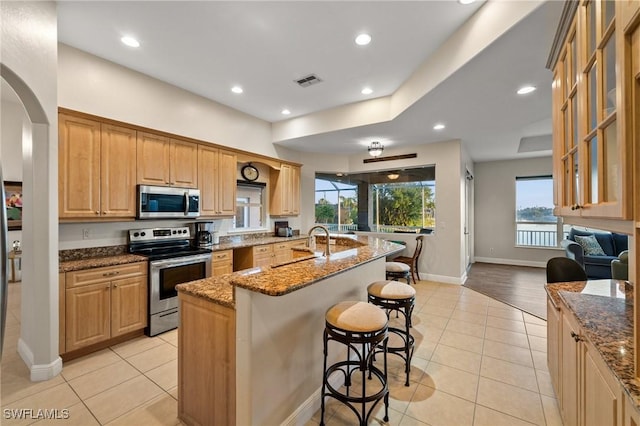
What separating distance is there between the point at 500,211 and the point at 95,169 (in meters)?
8.61

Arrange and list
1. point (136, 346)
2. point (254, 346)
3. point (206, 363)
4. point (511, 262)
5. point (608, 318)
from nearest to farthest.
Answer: point (608, 318), point (254, 346), point (206, 363), point (136, 346), point (511, 262)

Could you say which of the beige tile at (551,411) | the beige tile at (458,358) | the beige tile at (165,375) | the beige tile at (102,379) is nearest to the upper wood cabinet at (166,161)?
the beige tile at (102,379)

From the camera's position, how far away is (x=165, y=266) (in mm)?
3221

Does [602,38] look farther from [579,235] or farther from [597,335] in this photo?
[579,235]

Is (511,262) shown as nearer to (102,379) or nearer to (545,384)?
(545,384)

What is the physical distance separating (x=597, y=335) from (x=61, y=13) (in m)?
4.56

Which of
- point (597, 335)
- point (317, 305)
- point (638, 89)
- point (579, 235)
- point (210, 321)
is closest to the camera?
point (638, 89)

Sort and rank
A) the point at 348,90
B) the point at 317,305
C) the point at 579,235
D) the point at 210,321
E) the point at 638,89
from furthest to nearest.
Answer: the point at 579,235 < the point at 348,90 < the point at 317,305 < the point at 210,321 < the point at 638,89

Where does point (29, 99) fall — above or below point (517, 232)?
above

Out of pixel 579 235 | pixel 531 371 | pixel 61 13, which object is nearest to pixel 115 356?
pixel 61 13

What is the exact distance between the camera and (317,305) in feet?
6.53

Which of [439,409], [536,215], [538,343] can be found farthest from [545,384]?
[536,215]

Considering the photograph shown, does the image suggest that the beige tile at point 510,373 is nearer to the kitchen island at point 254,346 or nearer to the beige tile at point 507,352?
the beige tile at point 507,352

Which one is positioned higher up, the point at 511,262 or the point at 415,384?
the point at 511,262
